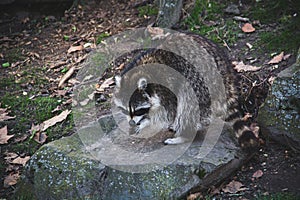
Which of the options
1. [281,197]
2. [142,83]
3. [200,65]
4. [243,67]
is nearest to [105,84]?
[243,67]

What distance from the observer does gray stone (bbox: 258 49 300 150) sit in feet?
12.3

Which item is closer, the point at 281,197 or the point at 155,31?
the point at 281,197

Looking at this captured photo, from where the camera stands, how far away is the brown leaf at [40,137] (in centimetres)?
462

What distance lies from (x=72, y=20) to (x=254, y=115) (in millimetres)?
3727

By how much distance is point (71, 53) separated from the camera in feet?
20.6

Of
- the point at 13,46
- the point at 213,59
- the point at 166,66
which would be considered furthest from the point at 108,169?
the point at 13,46

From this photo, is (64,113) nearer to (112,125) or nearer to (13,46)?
(112,125)

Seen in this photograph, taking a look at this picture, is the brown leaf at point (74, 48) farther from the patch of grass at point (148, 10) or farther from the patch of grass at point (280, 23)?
the patch of grass at point (280, 23)

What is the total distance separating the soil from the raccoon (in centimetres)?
28

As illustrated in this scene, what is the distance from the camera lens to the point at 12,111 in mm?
5223

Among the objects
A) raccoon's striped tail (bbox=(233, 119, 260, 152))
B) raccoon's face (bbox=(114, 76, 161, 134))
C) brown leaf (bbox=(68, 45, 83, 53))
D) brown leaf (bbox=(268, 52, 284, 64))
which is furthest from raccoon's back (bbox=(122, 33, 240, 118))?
brown leaf (bbox=(68, 45, 83, 53))

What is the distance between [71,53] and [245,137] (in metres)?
3.24

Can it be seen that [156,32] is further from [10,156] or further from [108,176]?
[108,176]

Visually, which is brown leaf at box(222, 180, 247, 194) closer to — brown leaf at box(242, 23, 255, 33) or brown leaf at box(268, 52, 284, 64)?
brown leaf at box(268, 52, 284, 64)
